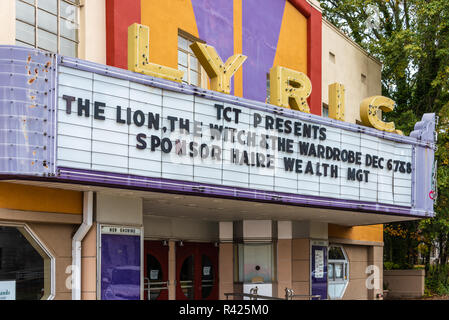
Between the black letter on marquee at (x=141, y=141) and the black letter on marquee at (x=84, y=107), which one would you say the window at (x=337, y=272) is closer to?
the black letter on marquee at (x=141, y=141)

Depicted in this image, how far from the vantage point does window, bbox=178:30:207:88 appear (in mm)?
15133

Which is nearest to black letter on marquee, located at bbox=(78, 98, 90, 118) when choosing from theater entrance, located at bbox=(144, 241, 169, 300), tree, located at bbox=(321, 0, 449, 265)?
theater entrance, located at bbox=(144, 241, 169, 300)

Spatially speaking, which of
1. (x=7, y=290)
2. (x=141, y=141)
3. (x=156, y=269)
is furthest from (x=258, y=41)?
(x=7, y=290)

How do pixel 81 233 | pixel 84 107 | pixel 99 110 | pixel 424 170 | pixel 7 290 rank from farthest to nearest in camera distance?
pixel 424 170 → pixel 81 233 → pixel 7 290 → pixel 99 110 → pixel 84 107

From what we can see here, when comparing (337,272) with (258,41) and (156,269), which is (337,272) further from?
(258,41)

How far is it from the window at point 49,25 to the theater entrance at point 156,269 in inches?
243

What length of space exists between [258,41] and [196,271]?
6831 millimetres

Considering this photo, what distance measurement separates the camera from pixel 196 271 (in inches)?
695

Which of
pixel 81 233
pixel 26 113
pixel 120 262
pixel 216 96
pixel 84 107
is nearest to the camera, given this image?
pixel 26 113

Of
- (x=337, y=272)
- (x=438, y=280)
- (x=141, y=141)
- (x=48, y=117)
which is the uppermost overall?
(x=48, y=117)

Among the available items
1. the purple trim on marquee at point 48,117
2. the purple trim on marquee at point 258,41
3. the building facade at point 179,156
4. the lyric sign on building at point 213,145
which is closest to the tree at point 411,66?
the building facade at point 179,156

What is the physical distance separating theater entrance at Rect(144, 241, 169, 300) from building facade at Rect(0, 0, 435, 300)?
1.6 inches

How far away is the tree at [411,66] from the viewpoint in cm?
2497

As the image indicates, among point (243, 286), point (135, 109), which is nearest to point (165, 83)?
point (135, 109)
